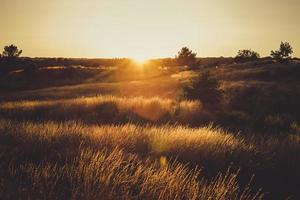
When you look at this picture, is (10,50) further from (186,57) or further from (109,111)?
(109,111)

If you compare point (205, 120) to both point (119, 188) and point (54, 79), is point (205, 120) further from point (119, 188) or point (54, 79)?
point (54, 79)

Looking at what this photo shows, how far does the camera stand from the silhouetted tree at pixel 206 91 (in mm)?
22016

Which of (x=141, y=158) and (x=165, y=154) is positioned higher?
(x=141, y=158)

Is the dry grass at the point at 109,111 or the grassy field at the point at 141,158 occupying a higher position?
the grassy field at the point at 141,158

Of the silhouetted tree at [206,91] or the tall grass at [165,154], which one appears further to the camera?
the silhouetted tree at [206,91]

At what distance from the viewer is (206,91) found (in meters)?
22.2

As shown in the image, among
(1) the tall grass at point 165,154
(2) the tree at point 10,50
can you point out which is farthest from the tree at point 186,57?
(1) the tall grass at point 165,154

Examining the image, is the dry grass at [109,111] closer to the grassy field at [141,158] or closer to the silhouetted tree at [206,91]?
the grassy field at [141,158]

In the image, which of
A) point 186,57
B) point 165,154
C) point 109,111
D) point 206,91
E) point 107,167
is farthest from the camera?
point 186,57

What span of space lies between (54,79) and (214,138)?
51915 millimetres

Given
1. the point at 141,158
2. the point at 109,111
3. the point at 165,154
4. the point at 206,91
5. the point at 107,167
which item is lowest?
the point at 109,111

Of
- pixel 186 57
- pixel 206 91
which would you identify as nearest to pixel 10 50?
pixel 186 57

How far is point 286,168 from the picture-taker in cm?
705

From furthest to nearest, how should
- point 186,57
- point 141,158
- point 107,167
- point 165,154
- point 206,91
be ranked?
point 186,57, point 206,91, point 165,154, point 141,158, point 107,167
